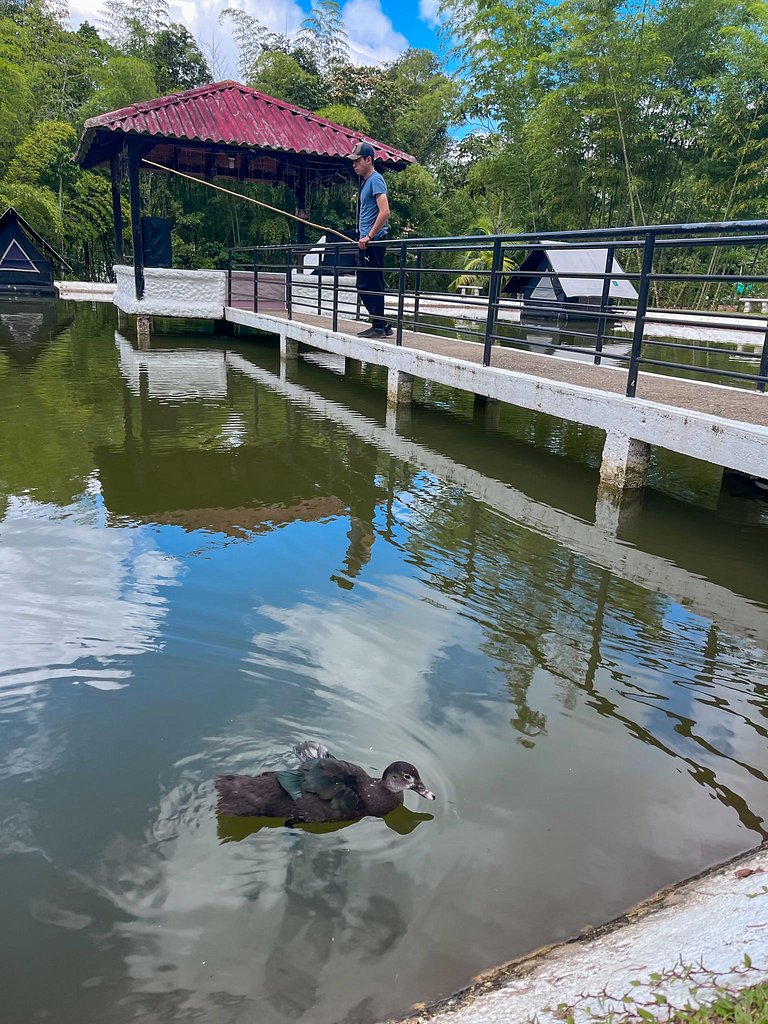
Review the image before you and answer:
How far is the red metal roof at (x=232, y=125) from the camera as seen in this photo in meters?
11.4

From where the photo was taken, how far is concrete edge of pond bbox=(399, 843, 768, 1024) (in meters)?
1.44

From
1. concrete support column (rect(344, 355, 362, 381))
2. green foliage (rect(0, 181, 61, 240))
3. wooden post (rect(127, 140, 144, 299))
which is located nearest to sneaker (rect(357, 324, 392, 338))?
concrete support column (rect(344, 355, 362, 381))

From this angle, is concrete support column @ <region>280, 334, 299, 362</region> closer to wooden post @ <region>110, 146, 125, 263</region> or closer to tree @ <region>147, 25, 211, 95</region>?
wooden post @ <region>110, 146, 125, 263</region>

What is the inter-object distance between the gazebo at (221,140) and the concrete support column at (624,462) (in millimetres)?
8902

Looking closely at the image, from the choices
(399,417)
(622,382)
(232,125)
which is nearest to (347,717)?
(622,382)

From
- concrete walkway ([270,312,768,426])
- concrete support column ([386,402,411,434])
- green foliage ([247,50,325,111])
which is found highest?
green foliage ([247,50,325,111])

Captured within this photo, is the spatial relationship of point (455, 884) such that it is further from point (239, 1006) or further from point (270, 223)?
point (270, 223)

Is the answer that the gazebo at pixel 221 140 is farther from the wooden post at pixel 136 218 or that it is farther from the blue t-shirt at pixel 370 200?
the blue t-shirt at pixel 370 200

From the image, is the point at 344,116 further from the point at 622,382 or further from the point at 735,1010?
the point at 735,1010

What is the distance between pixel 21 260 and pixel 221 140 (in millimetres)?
11421

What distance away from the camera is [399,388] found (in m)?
7.59

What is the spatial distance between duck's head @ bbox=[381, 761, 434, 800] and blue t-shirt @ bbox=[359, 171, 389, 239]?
660 centimetres

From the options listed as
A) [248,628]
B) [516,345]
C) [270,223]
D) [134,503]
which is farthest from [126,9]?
[248,628]

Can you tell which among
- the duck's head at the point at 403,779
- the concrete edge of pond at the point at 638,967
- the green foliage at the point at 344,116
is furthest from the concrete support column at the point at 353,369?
the green foliage at the point at 344,116
